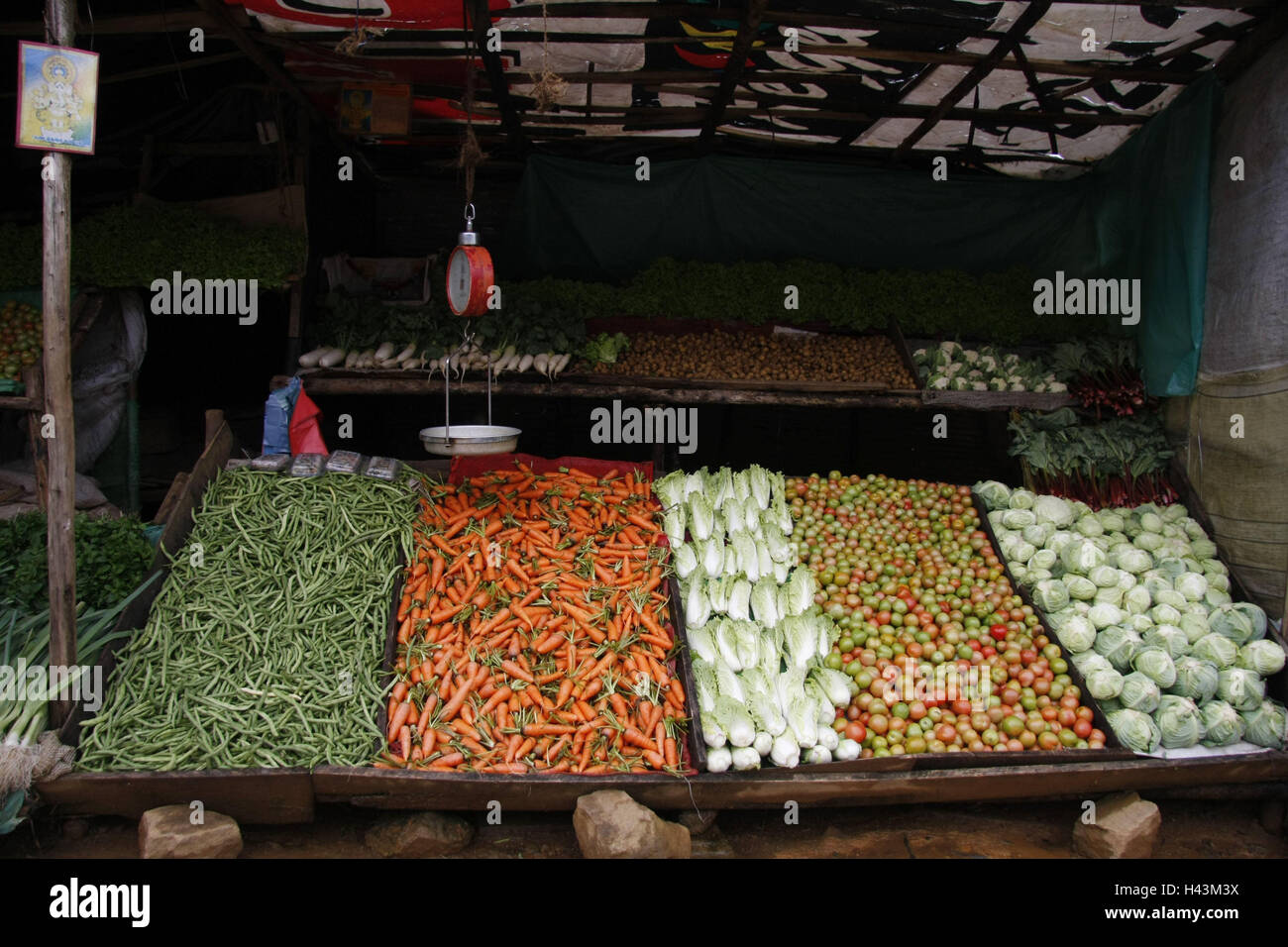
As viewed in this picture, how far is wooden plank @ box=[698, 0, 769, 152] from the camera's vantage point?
460 cm

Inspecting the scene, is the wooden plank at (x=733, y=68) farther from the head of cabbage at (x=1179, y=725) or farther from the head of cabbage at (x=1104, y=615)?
the head of cabbage at (x=1179, y=725)

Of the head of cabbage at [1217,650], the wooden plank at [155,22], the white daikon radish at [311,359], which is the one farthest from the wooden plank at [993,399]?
the wooden plank at [155,22]

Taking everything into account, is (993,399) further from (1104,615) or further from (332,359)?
(332,359)

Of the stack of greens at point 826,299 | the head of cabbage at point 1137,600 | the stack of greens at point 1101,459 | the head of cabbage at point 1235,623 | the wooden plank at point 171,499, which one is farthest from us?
the stack of greens at point 826,299

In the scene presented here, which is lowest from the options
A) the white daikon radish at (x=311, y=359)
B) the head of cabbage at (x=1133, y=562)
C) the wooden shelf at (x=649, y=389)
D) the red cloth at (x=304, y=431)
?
the head of cabbage at (x=1133, y=562)

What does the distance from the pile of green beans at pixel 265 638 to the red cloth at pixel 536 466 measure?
659 mm

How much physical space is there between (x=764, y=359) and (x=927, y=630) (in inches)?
103

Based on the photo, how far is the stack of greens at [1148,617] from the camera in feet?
14.3

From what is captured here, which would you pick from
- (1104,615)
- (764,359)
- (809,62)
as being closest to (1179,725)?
(1104,615)

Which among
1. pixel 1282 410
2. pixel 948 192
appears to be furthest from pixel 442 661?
pixel 948 192

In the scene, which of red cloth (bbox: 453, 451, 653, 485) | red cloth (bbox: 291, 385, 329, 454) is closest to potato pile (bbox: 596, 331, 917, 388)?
red cloth (bbox: 453, 451, 653, 485)

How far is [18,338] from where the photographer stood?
5.73 m

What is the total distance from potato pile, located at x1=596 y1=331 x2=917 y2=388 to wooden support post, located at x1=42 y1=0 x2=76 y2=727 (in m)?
3.50

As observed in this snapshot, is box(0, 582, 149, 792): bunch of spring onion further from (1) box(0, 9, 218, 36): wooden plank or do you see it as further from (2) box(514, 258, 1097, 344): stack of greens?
(2) box(514, 258, 1097, 344): stack of greens
